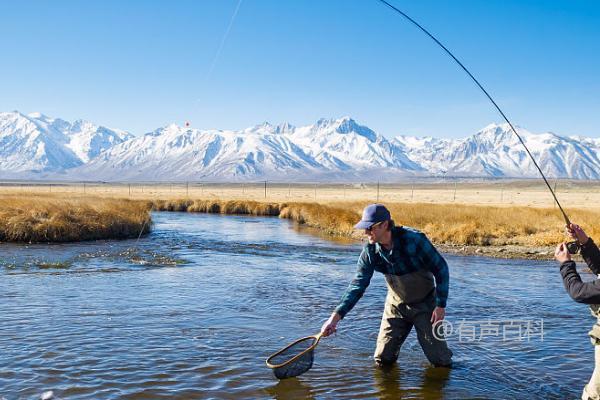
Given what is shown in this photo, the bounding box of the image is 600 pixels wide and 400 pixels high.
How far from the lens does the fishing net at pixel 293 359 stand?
6711 mm

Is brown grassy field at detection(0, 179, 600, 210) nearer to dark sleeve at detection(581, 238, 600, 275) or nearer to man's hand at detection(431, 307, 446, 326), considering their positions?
man's hand at detection(431, 307, 446, 326)

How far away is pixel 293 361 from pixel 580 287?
10.9ft

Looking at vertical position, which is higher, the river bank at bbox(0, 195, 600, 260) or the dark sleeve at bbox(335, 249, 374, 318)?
the dark sleeve at bbox(335, 249, 374, 318)

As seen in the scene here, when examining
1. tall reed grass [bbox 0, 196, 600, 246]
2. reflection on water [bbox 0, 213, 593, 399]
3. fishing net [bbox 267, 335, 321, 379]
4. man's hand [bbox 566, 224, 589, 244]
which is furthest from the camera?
tall reed grass [bbox 0, 196, 600, 246]

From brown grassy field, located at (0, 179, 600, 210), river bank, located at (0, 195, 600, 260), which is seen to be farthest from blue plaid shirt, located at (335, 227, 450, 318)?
brown grassy field, located at (0, 179, 600, 210)

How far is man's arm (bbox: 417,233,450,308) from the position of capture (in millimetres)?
6188

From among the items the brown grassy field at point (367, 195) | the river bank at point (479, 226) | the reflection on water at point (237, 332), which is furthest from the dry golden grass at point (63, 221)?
the brown grassy field at point (367, 195)

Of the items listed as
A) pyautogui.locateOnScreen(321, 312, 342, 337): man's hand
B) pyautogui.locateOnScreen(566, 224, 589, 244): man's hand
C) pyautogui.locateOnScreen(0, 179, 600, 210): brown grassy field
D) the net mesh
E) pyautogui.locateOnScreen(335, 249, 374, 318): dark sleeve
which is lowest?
pyautogui.locateOnScreen(0, 179, 600, 210): brown grassy field

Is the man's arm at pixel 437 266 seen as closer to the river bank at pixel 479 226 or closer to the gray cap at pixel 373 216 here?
the gray cap at pixel 373 216

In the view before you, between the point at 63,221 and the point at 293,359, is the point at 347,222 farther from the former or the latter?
the point at 293,359

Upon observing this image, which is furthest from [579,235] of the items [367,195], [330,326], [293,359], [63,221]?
[367,195]

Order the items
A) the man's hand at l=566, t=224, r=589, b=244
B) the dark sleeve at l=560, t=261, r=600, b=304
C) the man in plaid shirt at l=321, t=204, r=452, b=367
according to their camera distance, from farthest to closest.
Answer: the man in plaid shirt at l=321, t=204, r=452, b=367 < the man's hand at l=566, t=224, r=589, b=244 < the dark sleeve at l=560, t=261, r=600, b=304

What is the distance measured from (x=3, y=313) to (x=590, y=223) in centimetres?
2299

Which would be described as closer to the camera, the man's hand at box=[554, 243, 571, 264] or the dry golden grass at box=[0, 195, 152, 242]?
the man's hand at box=[554, 243, 571, 264]
